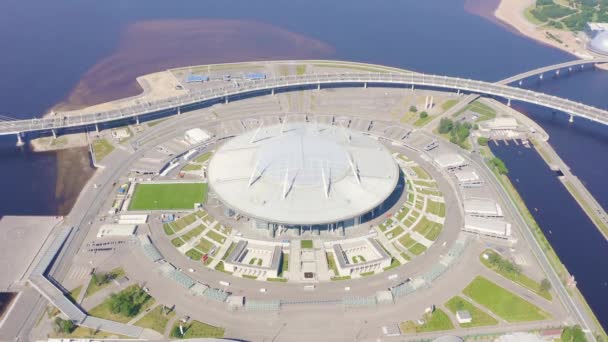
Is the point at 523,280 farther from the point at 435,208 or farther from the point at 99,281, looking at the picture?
the point at 99,281

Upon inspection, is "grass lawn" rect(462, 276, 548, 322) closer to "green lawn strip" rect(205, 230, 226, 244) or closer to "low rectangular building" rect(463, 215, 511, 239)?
"low rectangular building" rect(463, 215, 511, 239)

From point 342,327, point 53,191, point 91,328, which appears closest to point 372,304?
point 342,327

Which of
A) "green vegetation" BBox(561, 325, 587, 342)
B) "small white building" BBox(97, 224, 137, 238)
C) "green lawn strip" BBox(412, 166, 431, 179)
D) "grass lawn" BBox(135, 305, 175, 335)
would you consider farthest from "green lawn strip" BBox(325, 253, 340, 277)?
"small white building" BBox(97, 224, 137, 238)

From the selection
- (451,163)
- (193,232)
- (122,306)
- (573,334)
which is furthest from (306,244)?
(573,334)

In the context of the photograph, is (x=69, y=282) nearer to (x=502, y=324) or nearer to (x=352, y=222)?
(x=352, y=222)

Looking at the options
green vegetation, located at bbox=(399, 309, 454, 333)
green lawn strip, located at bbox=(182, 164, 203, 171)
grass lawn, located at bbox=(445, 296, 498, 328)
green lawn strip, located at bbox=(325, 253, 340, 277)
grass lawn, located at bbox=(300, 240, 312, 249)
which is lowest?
green vegetation, located at bbox=(399, 309, 454, 333)

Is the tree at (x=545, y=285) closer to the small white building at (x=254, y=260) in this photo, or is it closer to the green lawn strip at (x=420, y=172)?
the green lawn strip at (x=420, y=172)
